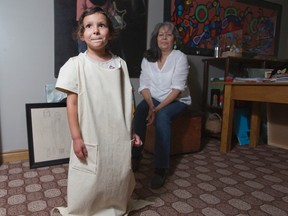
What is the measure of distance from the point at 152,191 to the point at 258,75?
157 cm

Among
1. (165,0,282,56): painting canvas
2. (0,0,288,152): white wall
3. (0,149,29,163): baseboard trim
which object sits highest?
(165,0,282,56): painting canvas

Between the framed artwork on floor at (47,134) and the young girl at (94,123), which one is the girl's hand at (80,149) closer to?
the young girl at (94,123)

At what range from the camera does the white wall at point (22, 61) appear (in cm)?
152

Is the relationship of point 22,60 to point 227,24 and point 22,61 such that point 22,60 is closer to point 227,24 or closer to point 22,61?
point 22,61

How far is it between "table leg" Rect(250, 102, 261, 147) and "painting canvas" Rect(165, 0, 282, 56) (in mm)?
537

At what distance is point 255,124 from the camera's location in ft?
6.93

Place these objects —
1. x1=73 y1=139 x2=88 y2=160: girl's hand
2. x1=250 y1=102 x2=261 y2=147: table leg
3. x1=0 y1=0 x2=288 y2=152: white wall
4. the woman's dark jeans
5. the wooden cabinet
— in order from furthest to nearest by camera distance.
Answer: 1. the wooden cabinet
2. x1=250 y1=102 x2=261 y2=147: table leg
3. x1=0 y1=0 x2=288 y2=152: white wall
4. the woman's dark jeans
5. x1=73 y1=139 x2=88 y2=160: girl's hand

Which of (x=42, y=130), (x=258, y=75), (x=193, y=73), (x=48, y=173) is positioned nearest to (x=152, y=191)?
(x=48, y=173)

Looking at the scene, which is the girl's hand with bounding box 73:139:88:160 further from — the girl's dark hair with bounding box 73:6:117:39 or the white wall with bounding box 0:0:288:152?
the white wall with bounding box 0:0:288:152

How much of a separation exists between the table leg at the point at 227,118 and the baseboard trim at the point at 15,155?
1.44 meters

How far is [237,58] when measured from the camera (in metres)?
2.11

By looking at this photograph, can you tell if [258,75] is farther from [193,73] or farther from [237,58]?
[193,73]

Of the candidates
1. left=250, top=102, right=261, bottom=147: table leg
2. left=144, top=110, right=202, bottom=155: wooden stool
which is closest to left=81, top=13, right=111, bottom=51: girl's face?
left=144, top=110, right=202, bottom=155: wooden stool

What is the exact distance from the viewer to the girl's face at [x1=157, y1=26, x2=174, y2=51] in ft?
5.41
